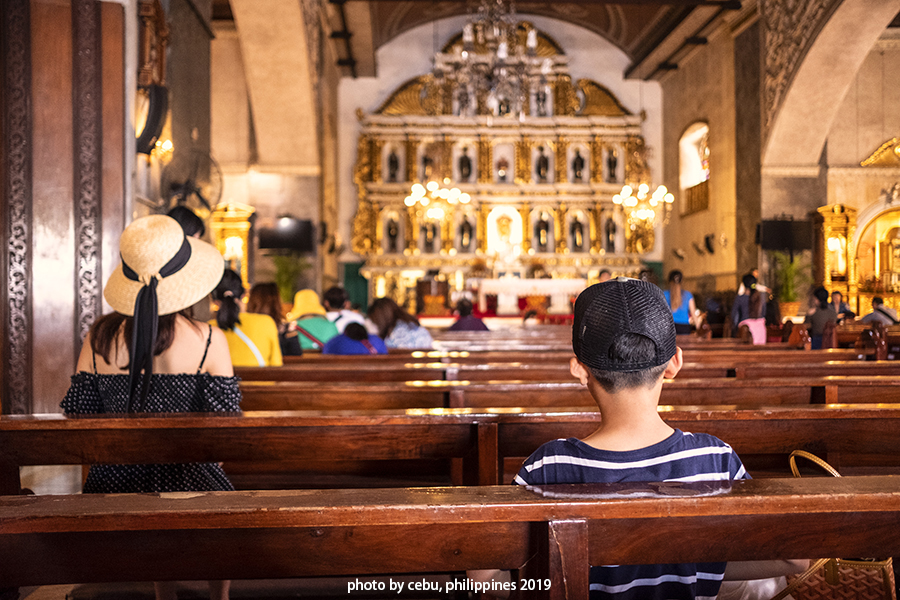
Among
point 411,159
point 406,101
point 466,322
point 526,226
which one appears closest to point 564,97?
point 526,226

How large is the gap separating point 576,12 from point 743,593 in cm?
1740

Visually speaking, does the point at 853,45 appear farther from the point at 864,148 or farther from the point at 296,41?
the point at 296,41

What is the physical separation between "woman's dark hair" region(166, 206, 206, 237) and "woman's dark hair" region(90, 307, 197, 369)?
1.34 feet

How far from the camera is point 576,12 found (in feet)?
56.0

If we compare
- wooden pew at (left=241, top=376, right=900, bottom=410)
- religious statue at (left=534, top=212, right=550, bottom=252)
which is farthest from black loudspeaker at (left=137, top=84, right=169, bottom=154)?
religious statue at (left=534, top=212, right=550, bottom=252)

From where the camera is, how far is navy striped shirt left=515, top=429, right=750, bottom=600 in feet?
4.13

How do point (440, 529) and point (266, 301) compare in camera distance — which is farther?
point (266, 301)

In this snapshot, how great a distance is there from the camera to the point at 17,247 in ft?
15.8

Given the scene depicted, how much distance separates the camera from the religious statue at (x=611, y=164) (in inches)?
697

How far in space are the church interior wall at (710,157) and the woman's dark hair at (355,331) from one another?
10159 mm

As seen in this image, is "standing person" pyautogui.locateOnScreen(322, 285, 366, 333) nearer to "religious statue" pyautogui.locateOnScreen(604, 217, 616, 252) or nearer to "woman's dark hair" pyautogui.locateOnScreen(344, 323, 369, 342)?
"woman's dark hair" pyautogui.locateOnScreen(344, 323, 369, 342)

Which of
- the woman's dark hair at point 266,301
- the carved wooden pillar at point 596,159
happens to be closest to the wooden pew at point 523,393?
the woman's dark hair at point 266,301

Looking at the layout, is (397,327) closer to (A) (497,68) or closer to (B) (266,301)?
(B) (266,301)

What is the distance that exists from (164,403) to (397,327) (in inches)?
158
